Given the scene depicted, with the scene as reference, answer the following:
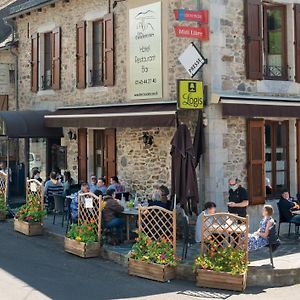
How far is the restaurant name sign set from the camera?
12844 millimetres

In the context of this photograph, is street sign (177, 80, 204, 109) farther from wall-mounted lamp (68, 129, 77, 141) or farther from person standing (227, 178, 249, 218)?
wall-mounted lamp (68, 129, 77, 141)

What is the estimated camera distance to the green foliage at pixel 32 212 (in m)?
12.9

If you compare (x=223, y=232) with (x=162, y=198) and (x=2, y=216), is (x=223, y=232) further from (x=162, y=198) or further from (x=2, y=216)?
(x=2, y=216)

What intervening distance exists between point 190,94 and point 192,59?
0.81 meters

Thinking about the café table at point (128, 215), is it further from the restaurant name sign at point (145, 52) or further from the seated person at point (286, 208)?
the seated person at point (286, 208)

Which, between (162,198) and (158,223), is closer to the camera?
(158,223)

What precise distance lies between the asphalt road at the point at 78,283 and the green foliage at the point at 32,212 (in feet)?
6.21

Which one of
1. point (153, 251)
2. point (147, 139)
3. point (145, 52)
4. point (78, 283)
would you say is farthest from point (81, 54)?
point (78, 283)

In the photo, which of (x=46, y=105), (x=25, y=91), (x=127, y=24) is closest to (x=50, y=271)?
(x=127, y=24)

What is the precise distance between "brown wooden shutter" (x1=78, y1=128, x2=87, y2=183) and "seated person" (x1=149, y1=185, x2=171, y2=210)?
13.3ft

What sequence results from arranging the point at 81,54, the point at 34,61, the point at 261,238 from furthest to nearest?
the point at 34,61 < the point at 81,54 < the point at 261,238

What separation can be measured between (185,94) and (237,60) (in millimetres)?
1898

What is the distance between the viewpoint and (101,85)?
1498 cm

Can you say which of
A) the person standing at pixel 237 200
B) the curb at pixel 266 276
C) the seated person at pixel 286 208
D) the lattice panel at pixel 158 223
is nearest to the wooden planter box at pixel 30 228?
the lattice panel at pixel 158 223
